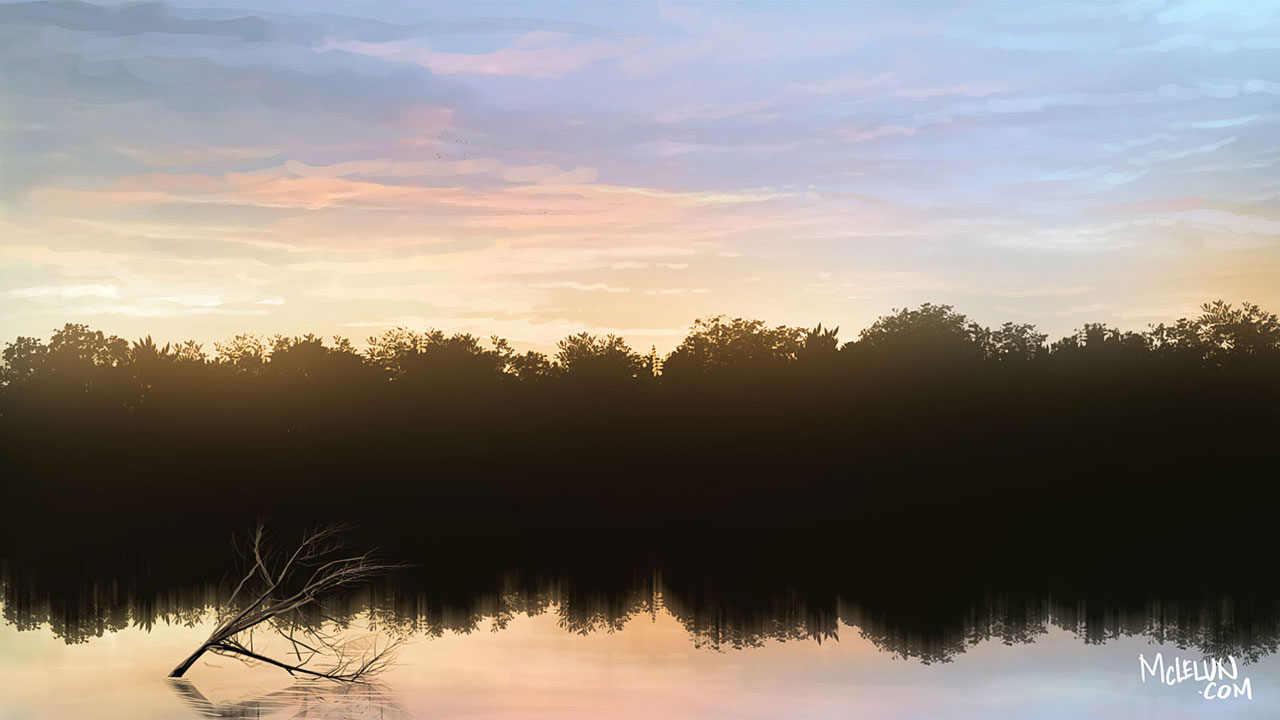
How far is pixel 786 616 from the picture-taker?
20.6 m

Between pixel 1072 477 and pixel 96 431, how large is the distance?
999 inches

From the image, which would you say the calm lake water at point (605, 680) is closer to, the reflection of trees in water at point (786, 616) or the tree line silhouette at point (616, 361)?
the reflection of trees in water at point (786, 616)

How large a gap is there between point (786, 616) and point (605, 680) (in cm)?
535

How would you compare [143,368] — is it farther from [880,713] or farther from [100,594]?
[880,713]

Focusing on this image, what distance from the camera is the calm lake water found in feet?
46.5

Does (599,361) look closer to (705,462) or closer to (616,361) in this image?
(616,361)

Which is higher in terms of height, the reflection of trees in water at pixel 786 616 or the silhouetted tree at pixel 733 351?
the silhouetted tree at pixel 733 351

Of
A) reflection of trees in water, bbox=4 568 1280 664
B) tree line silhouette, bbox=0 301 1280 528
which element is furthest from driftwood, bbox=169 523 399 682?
tree line silhouette, bbox=0 301 1280 528

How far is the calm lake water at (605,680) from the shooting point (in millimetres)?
14180

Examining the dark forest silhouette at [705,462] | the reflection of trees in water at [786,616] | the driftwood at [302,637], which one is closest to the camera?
the driftwood at [302,637]

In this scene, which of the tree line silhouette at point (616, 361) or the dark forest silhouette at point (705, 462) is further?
the tree line silhouette at point (616, 361)

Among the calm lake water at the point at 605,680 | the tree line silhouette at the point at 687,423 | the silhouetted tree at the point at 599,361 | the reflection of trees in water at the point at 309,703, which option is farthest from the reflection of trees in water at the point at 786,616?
the silhouetted tree at the point at 599,361

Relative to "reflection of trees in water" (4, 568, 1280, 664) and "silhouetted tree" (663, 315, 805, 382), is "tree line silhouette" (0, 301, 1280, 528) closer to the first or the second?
"silhouetted tree" (663, 315, 805, 382)

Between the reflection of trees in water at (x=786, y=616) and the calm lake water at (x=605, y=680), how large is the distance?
0.40 metres
